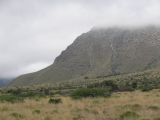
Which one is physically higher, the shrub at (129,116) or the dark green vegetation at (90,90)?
the dark green vegetation at (90,90)

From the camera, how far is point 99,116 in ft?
69.7

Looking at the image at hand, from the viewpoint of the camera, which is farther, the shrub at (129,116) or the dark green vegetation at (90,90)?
the dark green vegetation at (90,90)

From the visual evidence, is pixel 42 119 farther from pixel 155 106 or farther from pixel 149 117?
pixel 155 106

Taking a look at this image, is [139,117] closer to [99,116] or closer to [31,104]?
[99,116]

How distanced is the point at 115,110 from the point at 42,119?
192 inches

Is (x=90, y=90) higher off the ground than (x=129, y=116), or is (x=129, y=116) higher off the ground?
(x=90, y=90)

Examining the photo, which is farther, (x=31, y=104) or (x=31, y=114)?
(x=31, y=104)

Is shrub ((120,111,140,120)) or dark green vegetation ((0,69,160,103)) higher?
dark green vegetation ((0,69,160,103))

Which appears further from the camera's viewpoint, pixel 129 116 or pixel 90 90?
pixel 90 90

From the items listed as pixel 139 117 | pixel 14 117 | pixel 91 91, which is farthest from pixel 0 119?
pixel 91 91

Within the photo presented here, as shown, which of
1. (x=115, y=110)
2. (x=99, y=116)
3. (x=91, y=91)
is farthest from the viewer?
(x=91, y=91)

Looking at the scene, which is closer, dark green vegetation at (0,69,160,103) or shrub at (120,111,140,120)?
shrub at (120,111,140,120)

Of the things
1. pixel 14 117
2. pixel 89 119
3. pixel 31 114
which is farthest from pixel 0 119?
pixel 89 119

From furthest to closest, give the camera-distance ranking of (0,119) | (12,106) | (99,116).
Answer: (12,106) < (99,116) < (0,119)
